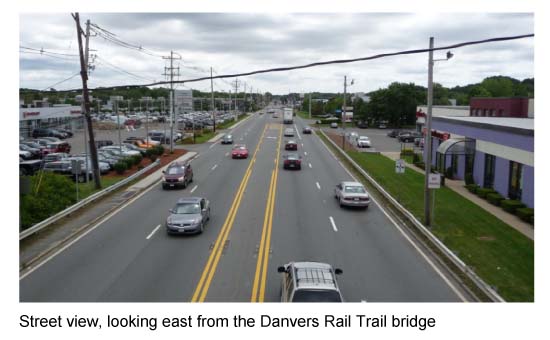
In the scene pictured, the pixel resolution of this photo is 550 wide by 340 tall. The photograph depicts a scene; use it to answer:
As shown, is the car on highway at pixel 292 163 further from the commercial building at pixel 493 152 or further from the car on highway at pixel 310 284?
the car on highway at pixel 310 284

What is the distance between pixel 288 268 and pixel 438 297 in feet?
14.3

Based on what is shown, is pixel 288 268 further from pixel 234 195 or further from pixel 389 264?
pixel 234 195

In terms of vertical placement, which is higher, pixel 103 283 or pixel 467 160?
pixel 467 160

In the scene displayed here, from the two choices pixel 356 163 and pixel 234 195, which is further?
pixel 356 163

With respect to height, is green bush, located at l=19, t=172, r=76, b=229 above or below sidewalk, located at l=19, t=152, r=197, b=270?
above

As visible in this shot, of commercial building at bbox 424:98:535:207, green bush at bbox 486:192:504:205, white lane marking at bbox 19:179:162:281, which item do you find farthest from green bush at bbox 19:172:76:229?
commercial building at bbox 424:98:535:207

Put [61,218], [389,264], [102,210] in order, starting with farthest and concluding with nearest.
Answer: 1. [102,210]
2. [61,218]
3. [389,264]

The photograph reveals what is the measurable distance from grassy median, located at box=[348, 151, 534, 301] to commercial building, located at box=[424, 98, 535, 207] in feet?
8.40

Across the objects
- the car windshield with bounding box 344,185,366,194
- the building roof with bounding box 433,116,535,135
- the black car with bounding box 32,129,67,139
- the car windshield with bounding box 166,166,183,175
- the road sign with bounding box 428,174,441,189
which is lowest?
the car windshield with bounding box 344,185,366,194

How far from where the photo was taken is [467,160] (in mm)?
37344

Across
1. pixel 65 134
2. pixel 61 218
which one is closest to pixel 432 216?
pixel 61 218

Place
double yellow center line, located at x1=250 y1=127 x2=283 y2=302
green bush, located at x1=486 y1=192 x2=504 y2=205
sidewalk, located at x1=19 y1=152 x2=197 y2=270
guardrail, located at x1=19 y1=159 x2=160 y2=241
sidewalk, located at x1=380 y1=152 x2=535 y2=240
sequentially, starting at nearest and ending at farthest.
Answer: double yellow center line, located at x1=250 y1=127 x2=283 y2=302
sidewalk, located at x1=19 y1=152 x2=197 y2=270
guardrail, located at x1=19 y1=159 x2=160 y2=241
sidewalk, located at x1=380 y1=152 x2=535 y2=240
green bush, located at x1=486 y1=192 x2=504 y2=205

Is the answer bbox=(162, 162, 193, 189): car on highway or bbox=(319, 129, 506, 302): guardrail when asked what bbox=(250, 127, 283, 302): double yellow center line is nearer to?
bbox=(162, 162, 193, 189): car on highway

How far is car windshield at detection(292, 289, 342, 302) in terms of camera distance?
12453 mm
